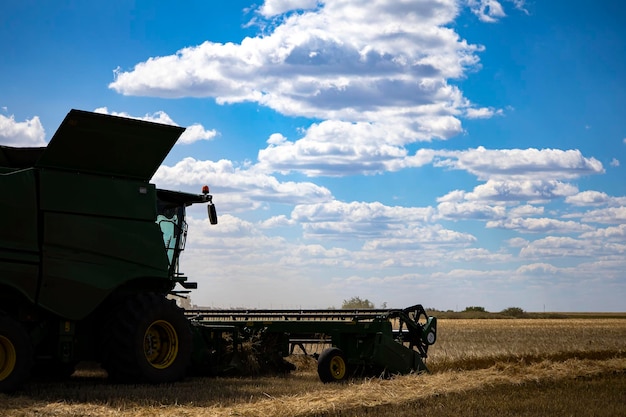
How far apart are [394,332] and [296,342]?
1.68m

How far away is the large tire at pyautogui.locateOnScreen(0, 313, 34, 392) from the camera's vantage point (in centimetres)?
1023

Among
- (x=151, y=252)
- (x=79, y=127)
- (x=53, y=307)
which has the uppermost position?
(x=79, y=127)

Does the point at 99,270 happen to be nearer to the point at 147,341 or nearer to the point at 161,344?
the point at 147,341

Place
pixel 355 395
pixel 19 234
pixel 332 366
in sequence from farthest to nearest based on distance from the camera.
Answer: pixel 332 366 → pixel 19 234 → pixel 355 395

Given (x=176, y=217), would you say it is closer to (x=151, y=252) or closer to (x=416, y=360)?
(x=151, y=252)

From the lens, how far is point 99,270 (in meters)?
11.6

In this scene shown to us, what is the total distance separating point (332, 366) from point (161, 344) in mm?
2683

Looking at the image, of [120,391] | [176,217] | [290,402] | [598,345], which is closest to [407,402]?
[290,402]

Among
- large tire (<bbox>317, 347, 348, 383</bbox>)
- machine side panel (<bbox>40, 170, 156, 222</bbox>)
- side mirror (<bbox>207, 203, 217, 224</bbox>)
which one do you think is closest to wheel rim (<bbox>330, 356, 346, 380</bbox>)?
large tire (<bbox>317, 347, 348, 383</bbox>)

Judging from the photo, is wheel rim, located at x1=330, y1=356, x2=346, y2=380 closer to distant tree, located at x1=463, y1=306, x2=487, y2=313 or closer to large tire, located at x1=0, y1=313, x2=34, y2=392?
large tire, located at x1=0, y1=313, x2=34, y2=392

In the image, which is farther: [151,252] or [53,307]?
[151,252]

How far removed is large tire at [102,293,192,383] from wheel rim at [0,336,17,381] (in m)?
1.48

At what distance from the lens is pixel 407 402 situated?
10.1 m

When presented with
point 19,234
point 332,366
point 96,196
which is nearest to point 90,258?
point 96,196
